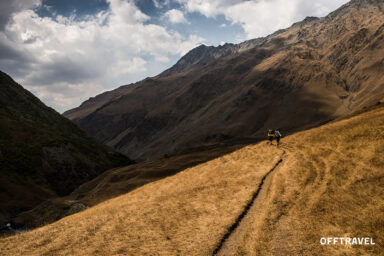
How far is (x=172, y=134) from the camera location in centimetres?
19925

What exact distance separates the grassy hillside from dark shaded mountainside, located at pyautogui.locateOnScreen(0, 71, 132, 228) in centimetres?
2643

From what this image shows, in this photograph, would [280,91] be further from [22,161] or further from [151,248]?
[151,248]

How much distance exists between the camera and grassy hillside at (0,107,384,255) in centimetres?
1424

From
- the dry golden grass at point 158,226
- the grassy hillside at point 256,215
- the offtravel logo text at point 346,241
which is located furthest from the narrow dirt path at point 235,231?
the offtravel logo text at point 346,241

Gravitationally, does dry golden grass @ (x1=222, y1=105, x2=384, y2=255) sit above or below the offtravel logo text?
above

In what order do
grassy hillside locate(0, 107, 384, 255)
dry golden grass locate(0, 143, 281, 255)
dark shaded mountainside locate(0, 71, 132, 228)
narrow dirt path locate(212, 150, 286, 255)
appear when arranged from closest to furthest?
narrow dirt path locate(212, 150, 286, 255)
grassy hillside locate(0, 107, 384, 255)
dry golden grass locate(0, 143, 281, 255)
dark shaded mountainside locate(0, 71, 132, 228)

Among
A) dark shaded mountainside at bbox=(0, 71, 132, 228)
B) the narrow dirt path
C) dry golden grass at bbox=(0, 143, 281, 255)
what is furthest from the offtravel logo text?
dark shaded mountainside at bbox=(0, 71, 132, 228)

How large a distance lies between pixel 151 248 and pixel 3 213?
116 ft

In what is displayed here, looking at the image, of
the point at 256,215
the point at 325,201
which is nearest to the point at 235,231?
the point at 256,215

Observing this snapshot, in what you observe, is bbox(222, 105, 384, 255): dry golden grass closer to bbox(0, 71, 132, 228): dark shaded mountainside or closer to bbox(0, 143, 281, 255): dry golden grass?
bbox(0, 143, 281, 255): dry golden grass

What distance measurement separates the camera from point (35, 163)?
198ft

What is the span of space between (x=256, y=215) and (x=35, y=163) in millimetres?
60070

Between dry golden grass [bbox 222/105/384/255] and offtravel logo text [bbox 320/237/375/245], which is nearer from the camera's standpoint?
offtravel logo text [bbox 320/237/375/245]

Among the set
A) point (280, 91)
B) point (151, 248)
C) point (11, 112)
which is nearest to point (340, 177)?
point (151, 248)
